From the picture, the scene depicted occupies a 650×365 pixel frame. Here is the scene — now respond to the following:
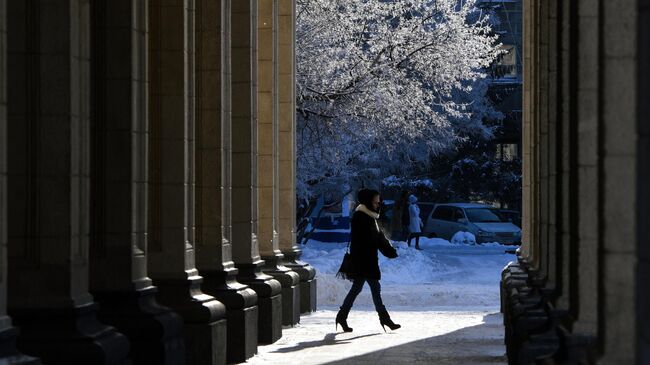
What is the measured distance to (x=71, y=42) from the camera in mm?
10633

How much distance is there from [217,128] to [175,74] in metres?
1.91

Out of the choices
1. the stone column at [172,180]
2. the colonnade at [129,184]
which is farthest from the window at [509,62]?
the stone column at [172,180]

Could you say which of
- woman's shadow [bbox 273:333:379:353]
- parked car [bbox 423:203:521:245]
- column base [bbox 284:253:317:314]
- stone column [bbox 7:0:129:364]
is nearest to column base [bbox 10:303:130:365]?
stone column [bbox 7:0:129:364]

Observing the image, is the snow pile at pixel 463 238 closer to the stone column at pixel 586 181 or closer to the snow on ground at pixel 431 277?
the snow on ground at pixel 431 277

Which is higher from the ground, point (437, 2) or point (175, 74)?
point (437, 2)

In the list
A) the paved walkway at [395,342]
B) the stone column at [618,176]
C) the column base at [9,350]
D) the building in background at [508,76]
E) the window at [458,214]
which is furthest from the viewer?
the building in background at [508,76]

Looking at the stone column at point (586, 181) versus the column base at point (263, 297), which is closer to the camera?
the stone column at point (586, 181)

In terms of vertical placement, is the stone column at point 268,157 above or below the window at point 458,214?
above

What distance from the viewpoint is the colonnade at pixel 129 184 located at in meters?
10.5

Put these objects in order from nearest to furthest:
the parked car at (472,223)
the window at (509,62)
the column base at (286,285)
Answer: the column base at (286,285) < the parked car at (472,223) < the window at (509,62)

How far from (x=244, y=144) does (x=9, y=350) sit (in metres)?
10.3

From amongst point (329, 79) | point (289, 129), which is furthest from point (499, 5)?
point (289, 129)

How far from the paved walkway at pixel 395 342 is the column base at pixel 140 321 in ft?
12.3

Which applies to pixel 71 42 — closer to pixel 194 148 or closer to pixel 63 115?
pixel 63 115
